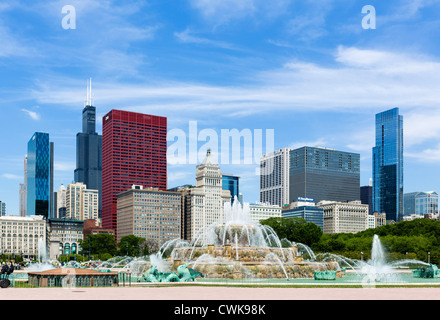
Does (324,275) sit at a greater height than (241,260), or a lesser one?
lesser

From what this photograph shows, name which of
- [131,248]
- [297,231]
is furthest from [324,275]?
[131,248]

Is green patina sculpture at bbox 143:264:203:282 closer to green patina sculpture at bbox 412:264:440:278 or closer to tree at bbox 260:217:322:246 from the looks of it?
green patina sculpture at bbox 412:264:440:278

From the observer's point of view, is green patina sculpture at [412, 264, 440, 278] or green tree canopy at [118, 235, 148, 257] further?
green tree canopy at [118, 235, 148, 257]

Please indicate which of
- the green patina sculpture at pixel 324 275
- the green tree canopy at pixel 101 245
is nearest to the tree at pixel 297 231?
the green tree canopy at pixel 101 245

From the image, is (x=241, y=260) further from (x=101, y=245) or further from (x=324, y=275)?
(x=101, y=245)

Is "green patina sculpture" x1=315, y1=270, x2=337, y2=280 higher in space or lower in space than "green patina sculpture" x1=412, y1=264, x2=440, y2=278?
higher

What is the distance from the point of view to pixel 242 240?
247 feet

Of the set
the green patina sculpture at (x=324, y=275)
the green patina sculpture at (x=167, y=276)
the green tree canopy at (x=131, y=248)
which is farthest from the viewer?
the green tree canopy at (x=131, y=248)

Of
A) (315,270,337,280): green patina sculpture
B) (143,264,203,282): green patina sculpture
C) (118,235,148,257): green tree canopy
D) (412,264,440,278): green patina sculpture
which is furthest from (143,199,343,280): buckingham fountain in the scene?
(118,235,148,257): green tree canopy

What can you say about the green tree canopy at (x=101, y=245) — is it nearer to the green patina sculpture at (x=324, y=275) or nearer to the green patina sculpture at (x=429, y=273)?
the green patina sculpture at (x=429, y=273)

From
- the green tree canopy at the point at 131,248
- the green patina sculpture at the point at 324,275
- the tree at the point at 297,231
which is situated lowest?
the green tree canopy at the point at 131,248

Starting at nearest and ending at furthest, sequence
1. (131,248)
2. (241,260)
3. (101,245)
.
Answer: (241,260) < (131,248) < (101,245)
